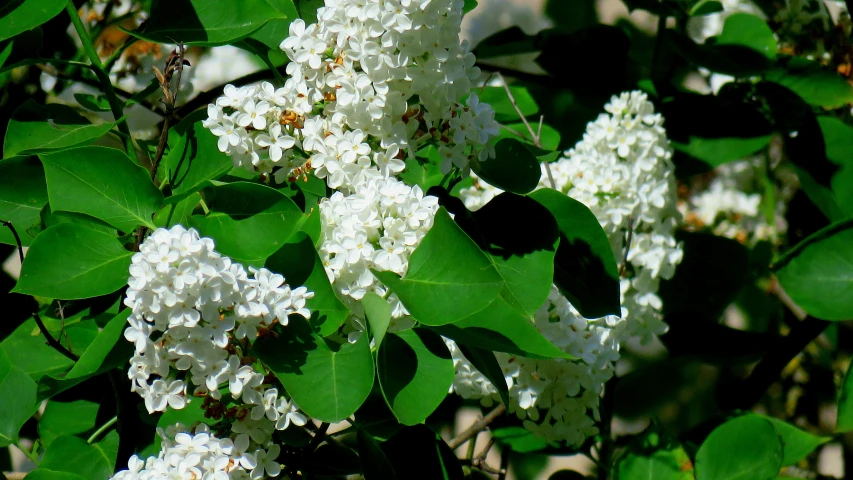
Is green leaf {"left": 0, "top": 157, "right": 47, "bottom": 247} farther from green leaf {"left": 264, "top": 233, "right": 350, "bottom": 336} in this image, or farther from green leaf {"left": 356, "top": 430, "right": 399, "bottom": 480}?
green leaf {"left": 356, "top": 430, "right": 399, "bottom": 480}

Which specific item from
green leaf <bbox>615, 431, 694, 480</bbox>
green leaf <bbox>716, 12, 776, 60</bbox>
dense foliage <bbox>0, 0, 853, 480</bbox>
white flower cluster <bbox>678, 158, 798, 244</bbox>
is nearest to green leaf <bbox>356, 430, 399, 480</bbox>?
dense foliage <bbox>0, 0, 853, 480</bbox>

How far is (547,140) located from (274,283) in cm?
73

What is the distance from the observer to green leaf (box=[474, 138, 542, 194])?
91cm

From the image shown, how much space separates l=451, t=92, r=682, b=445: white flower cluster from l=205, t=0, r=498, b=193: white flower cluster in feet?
1.07

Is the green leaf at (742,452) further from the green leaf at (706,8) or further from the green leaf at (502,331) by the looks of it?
the green leaf at (706,8)

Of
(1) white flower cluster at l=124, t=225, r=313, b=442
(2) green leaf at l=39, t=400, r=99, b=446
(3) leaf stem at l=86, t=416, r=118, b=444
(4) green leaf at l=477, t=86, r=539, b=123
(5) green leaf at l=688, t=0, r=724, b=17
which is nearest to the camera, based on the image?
(1) white flower cluster at l=124, t=225, r=313, b=442

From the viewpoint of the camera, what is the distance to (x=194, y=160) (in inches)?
36.3

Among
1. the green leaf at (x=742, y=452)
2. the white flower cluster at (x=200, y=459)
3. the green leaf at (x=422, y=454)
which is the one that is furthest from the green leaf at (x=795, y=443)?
the white flower cluster at (x=200, y=459)

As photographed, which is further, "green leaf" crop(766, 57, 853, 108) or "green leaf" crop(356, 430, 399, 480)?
"green leaf" crop(766, 57, 853, 108)

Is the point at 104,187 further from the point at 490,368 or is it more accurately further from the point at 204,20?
the point at 490,368

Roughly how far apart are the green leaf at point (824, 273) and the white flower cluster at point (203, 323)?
824mm

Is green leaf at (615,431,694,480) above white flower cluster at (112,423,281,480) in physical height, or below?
below

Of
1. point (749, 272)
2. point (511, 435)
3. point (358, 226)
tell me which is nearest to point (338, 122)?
point (358, 226)

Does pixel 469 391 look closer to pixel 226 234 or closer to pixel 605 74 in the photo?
pixel 226 234
